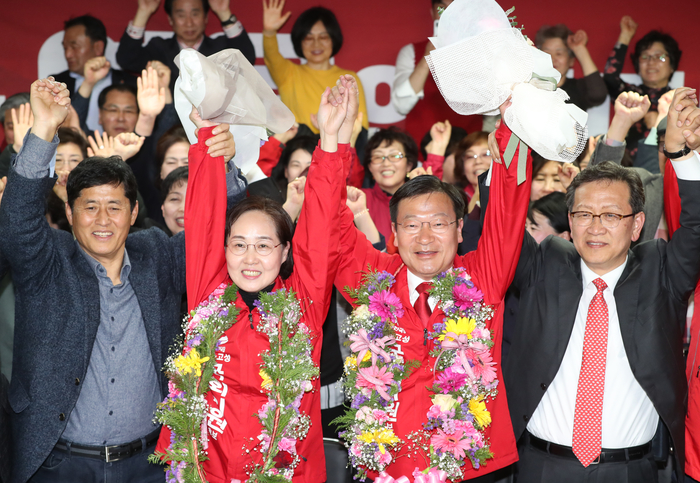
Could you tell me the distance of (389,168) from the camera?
484 centimetres

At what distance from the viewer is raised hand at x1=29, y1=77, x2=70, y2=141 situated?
280 centimetres

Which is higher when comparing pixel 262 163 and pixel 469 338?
pixel 262 163

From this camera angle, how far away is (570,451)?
2877mm

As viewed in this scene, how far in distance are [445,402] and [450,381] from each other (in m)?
0.09

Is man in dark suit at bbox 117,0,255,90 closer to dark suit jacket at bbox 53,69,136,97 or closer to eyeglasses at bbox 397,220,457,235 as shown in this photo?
dark suit jacket at bbox 53,69,136,97

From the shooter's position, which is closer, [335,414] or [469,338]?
[469,338]

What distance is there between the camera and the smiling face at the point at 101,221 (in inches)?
120

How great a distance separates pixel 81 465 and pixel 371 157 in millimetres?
2825

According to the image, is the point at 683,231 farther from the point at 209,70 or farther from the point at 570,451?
the point at 209,70

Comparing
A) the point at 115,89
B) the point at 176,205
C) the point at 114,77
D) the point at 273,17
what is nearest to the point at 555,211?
the point at 176,205

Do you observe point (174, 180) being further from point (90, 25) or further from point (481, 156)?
point (90, 25)

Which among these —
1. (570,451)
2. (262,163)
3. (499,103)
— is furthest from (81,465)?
(262,163)

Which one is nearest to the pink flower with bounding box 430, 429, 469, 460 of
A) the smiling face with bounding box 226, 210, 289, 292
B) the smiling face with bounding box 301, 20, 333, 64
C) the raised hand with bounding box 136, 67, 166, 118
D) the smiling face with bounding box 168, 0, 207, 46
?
the smiling face with bounding box 226, 210, 289, 292

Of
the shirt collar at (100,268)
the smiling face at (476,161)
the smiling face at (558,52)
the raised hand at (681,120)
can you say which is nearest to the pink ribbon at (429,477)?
the shirt collar at (100,268)
